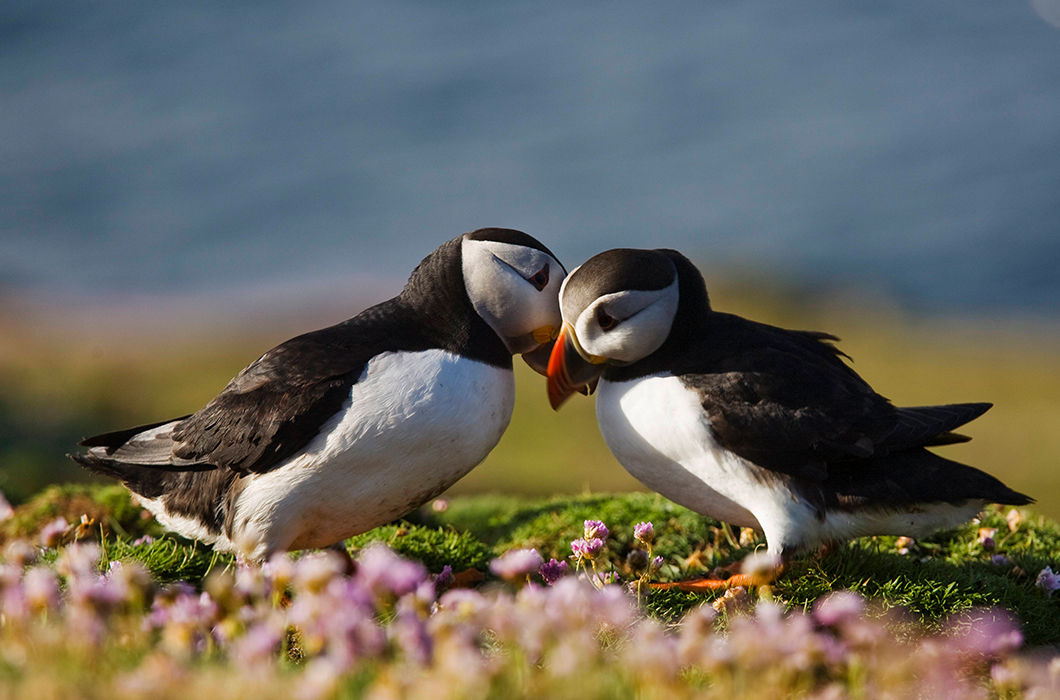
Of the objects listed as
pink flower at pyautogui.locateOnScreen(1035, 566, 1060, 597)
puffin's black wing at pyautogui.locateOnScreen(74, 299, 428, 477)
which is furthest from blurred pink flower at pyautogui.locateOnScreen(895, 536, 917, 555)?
puffin's black wing at pyautogui.locateOnScreen(74, 299, 428, 477)

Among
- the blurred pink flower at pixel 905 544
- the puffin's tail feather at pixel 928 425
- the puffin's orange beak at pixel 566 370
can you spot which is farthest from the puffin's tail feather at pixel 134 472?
the blurred pink flower at pixel 905 544

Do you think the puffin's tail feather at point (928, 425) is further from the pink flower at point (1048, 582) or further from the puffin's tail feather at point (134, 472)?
the puffin's tail feather at point (134, 472)

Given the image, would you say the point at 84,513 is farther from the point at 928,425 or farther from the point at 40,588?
the point at 928,425

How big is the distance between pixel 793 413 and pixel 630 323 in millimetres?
886

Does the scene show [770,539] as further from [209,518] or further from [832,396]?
[209,518]

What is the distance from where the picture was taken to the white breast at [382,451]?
4793mm

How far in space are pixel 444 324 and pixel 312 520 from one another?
Answer: 118cm

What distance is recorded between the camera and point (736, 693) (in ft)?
9.08

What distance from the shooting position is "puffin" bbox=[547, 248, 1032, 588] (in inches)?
189

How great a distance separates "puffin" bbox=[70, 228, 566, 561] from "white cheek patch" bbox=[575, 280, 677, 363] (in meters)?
0.42

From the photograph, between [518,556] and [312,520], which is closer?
[518,556]

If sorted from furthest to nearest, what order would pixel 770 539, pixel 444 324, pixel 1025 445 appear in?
pixel 1025 445 → pixel 444 324 → pixel 770 539

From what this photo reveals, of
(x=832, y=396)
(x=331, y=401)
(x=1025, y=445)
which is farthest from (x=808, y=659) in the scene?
(x=1025, y=445)

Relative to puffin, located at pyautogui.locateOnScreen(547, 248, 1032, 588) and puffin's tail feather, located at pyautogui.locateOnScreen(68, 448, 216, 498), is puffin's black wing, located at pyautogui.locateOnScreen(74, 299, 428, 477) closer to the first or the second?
puffin's tail feather, located at pyautogui.locateOnScreen(68, 448, 216, 498)
